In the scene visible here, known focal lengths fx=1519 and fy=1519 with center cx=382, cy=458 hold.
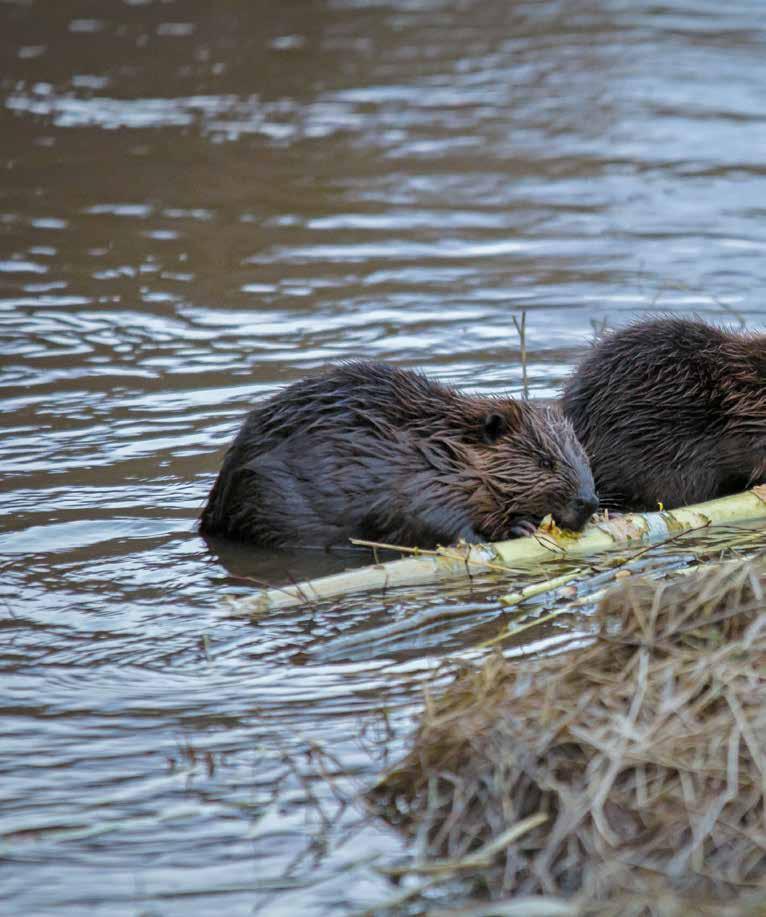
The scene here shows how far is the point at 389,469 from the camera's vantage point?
4980 millimetres

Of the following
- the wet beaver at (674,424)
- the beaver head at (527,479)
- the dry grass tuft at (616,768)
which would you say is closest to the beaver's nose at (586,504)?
the beaver head at (527,479)

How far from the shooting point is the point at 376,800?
3443mm

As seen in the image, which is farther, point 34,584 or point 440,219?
point 440,219

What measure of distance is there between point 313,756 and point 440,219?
232 inches

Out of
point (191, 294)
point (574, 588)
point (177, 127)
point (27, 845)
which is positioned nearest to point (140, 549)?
point (574, 588)

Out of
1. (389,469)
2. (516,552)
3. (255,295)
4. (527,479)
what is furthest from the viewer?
(255,295)

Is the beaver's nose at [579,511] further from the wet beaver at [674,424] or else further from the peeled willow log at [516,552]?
the wet beaver at [674,424]

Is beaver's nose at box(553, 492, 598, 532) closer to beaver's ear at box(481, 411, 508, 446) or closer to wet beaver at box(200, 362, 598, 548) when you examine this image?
wet beaver at box(200, 362, 598, 548)

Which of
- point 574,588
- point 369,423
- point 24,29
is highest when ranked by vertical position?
point 24,29

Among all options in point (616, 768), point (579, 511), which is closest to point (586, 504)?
point (579, 511)

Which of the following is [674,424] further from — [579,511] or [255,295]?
[255,295]

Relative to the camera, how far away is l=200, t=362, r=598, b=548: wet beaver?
195 inches

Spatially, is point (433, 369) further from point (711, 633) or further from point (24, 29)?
point (24, 29)

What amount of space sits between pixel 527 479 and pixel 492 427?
0.22 m
